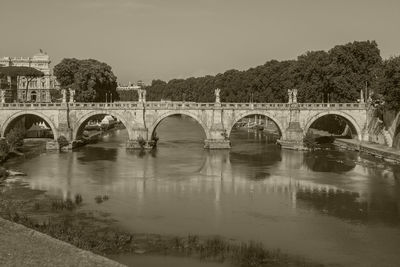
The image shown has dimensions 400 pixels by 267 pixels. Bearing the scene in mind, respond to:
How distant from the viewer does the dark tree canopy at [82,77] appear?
87375mm

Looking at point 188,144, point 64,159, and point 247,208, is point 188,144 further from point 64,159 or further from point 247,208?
point 247,208

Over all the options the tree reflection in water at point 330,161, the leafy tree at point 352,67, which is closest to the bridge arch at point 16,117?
the tree reflection in water at point 330,161

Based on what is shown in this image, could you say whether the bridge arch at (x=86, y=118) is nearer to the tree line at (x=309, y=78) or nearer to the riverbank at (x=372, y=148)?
the tree line at (x=309, y=78)

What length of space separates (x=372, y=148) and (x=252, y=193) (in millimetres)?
24274

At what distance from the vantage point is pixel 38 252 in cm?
2177

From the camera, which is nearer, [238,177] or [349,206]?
[349,206]

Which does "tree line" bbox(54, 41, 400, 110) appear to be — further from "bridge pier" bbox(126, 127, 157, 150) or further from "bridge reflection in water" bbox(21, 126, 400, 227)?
"bridge pier" bbox(126, 127, 157, 150)

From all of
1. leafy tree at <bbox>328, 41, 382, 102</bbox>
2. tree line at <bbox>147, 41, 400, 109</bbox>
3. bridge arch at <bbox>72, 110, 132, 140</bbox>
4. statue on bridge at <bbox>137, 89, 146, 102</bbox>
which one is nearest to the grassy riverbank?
bridge arch at <bbox>72, 110, 132, 140</bbox>

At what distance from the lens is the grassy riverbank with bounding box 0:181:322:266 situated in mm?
25141

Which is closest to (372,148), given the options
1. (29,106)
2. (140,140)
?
(140,140)

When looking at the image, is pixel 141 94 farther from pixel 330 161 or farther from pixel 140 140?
pixel 330 161

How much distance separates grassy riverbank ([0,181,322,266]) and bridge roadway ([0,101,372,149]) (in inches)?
1304

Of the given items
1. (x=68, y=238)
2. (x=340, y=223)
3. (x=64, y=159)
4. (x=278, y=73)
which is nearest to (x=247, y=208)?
(x=340, y=223)

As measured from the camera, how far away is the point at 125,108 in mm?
67438
